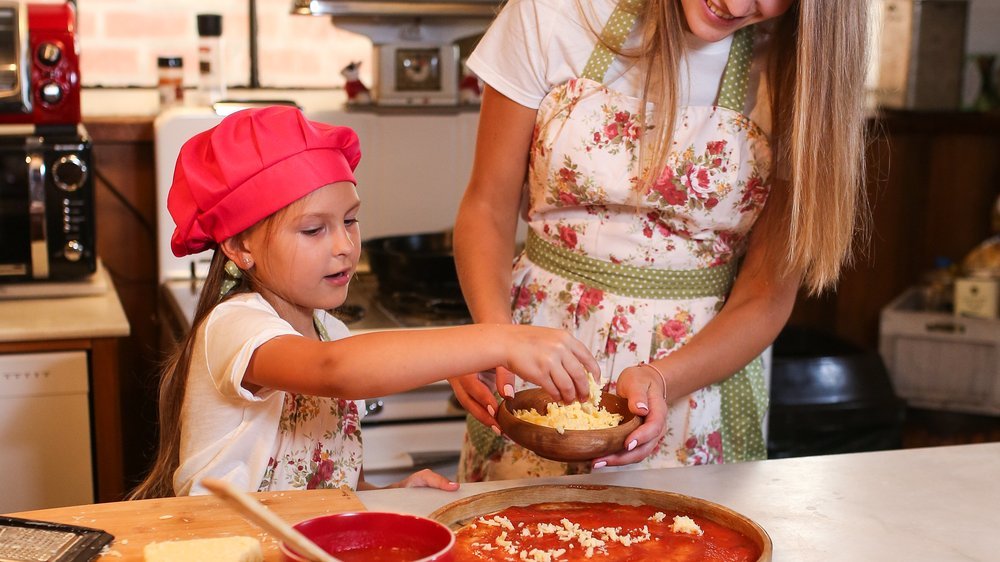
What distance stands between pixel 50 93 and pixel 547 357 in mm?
1526

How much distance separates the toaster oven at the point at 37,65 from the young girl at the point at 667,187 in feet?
3.49

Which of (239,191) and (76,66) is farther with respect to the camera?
(76,66)

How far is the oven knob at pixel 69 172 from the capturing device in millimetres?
2150

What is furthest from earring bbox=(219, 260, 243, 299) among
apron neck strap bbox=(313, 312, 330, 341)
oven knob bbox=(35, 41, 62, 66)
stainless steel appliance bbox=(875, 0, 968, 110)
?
stainless steel appliance bbox=(875, 0, 968, 110)

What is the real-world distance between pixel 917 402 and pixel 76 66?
2.44 metres

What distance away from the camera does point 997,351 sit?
3.07 meters

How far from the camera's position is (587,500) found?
1.19 m

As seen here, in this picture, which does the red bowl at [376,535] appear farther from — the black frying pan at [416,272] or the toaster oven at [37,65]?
the toaster oven at [37,65]

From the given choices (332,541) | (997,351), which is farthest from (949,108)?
(332,541)

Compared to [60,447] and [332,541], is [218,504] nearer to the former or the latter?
[332,541]

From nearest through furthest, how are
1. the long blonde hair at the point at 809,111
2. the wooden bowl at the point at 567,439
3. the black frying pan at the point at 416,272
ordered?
the wooden bowl at the point at 567,439 < the long blonde hair at the point at 809,111 < the black frying pan at the point at 416,272

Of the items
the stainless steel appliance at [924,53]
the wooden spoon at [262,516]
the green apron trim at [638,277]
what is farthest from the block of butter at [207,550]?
the stainless steel appliance at [924,53]

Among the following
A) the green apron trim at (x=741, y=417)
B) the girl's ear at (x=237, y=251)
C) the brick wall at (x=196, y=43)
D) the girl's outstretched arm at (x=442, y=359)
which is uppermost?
the brick wall at (x=196, y=43)

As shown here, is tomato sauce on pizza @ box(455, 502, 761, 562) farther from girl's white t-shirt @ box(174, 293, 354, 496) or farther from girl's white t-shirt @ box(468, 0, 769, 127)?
girl's white t-shirt @ box(468, 0, 769, 127)
